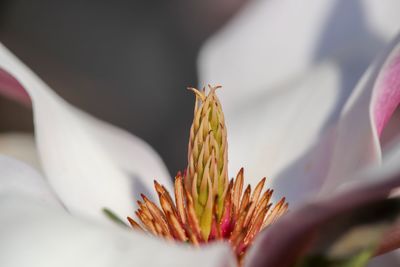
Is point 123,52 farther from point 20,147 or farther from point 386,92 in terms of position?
point 386,92

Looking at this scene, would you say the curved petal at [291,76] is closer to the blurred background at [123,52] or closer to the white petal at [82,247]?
the white petal at [82,247]

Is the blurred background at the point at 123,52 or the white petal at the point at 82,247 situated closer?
the white petal at the point at 82,247

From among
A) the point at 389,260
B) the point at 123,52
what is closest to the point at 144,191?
the point at 389,260

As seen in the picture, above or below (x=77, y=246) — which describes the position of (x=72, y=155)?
above

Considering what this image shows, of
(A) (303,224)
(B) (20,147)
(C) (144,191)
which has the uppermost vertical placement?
(B) (20,147)

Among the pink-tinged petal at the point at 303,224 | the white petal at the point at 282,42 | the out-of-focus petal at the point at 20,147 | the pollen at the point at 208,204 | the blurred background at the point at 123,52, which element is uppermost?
the blurred background at the point at 123,52

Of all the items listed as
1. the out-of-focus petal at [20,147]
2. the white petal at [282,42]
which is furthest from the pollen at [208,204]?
the out-of-focus petal at [20,147]

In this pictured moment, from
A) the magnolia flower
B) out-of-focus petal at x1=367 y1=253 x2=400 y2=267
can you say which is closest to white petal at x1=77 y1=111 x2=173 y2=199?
the magnolia flower
